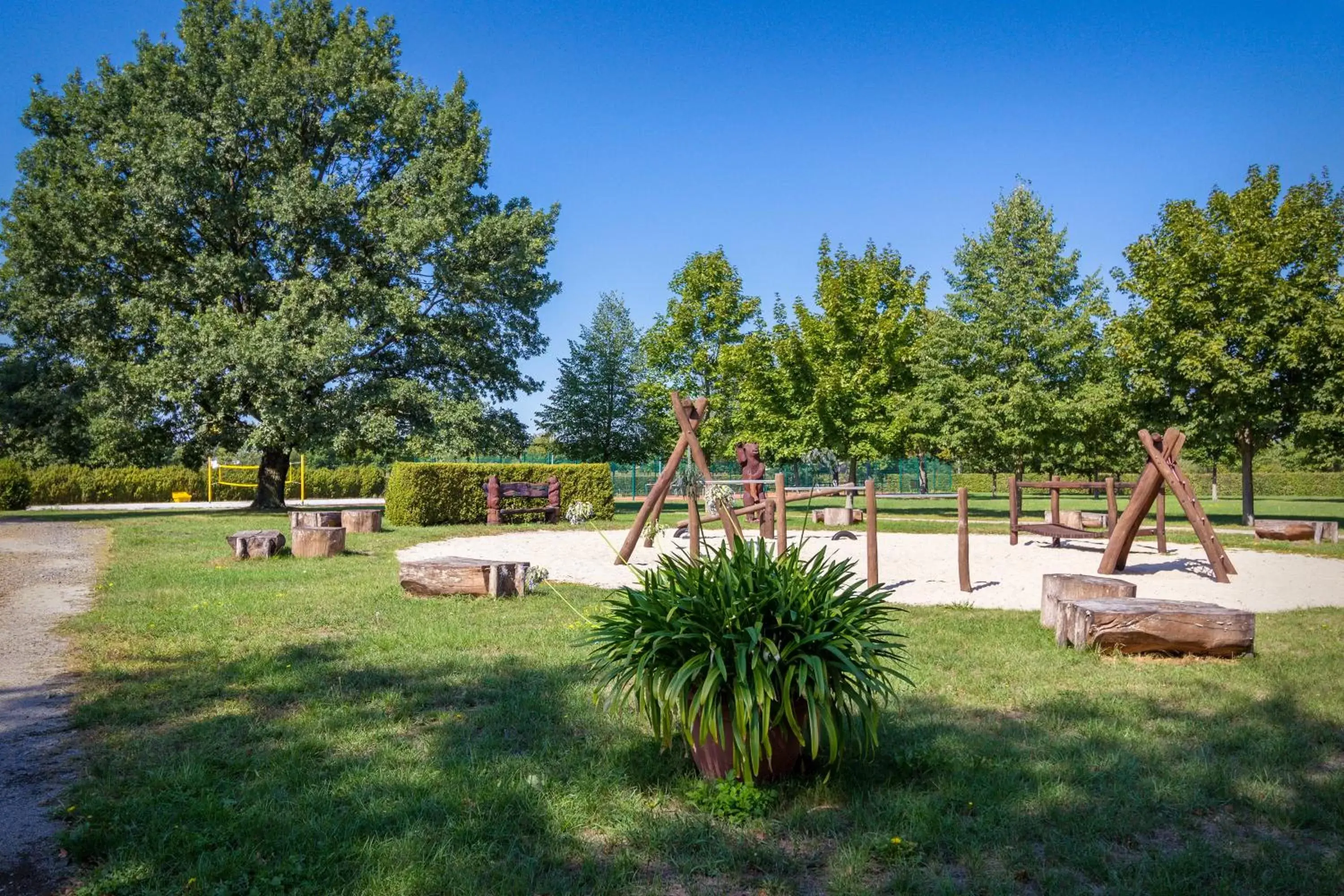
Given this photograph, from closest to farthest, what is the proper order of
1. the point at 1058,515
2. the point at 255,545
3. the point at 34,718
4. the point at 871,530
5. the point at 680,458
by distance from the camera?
the point at 34,718 < the point at 871,530 < the point at 680,458 < the point at 255,545 < the point at 1058,515

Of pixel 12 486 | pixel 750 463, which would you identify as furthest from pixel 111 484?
pixel 750 463

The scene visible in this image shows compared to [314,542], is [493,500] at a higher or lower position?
higher

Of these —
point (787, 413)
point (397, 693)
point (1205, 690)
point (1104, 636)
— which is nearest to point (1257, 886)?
point (1205, 690)

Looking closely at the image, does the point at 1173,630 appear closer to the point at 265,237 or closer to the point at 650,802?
the point at 650,802

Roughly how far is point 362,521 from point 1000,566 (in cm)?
1255

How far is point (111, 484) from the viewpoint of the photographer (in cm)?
3775

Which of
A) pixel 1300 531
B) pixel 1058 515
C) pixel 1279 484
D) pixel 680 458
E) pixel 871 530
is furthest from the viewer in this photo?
pixel 1279 484

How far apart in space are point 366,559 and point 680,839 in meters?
9.75

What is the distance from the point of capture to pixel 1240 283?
21656 mm

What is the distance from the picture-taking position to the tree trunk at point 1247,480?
73.2 ft

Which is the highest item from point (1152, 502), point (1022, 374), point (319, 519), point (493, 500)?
point (1022, 374)

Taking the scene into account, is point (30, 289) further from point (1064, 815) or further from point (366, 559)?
point (1064, 815)

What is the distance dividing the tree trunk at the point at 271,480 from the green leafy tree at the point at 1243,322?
80.8 ft

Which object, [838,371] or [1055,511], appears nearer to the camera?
[1055,511]
